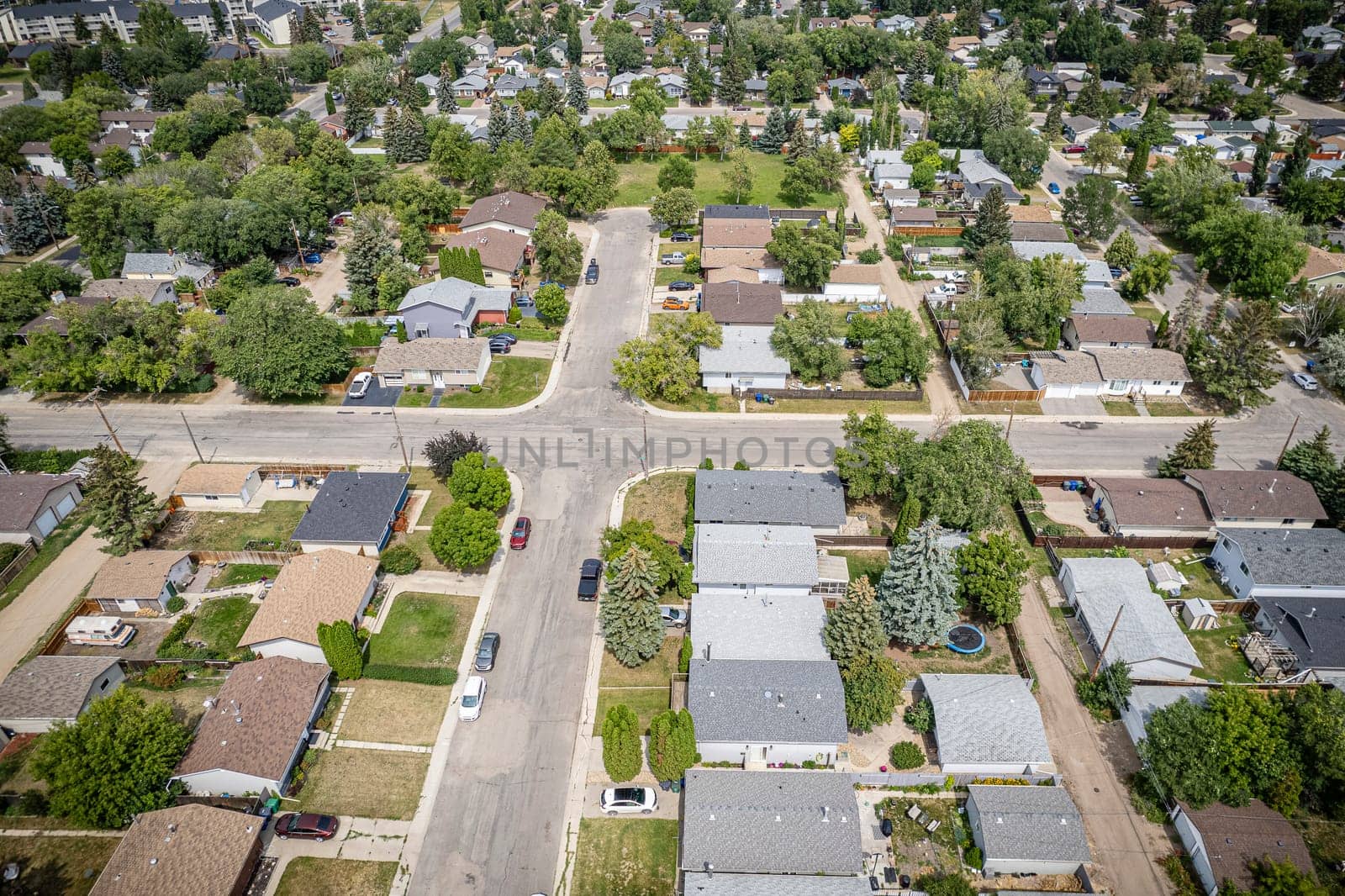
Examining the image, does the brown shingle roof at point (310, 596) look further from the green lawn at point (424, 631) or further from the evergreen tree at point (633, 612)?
the evergreen tree at point (633, 612)

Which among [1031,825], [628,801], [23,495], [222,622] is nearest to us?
[1031,825]

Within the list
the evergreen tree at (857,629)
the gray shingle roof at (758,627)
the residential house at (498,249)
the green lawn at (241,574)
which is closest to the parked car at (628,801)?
the gray shingle roof at (758,627)

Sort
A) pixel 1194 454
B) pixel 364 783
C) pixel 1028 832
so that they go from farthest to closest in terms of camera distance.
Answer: pixel 1194 454 < pixel 364 783 < pixel 1028 832

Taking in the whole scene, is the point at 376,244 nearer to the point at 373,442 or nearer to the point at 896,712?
the point at 373,442

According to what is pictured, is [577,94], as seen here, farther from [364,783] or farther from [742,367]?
[364,783]

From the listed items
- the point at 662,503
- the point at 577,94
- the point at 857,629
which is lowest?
the point at 662,503

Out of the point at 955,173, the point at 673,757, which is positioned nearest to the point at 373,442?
the point at 673,757

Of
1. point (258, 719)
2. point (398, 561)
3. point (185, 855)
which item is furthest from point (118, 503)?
point (185, 855)

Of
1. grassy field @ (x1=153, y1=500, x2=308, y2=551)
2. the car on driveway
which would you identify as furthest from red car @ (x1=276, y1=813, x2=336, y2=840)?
the car on driveway
